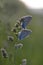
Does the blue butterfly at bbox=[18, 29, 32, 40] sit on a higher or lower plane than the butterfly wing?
lower

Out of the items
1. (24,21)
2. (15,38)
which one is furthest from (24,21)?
(15,38)

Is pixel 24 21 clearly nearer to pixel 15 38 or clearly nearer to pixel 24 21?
pixel 24 21

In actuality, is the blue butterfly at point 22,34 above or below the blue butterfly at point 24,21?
below

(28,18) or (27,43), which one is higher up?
(28,18)

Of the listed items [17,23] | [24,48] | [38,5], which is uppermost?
[38,5]

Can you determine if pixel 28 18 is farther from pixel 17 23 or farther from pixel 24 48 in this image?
pixel 24 48

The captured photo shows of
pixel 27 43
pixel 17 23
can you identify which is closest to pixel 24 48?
pixel 27 43

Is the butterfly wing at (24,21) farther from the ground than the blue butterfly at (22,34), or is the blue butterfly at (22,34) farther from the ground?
the butterfly wing at (24,21)
